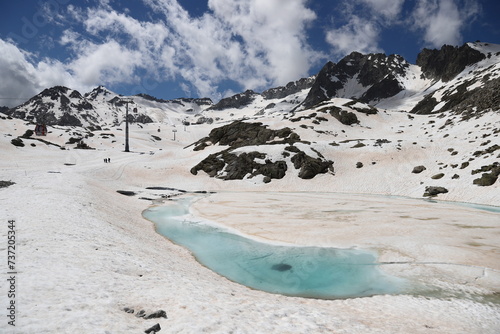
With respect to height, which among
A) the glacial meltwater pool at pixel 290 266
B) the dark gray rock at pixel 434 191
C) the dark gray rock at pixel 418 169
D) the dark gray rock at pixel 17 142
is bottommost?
the glacial meltwater pool at pixel 290 266

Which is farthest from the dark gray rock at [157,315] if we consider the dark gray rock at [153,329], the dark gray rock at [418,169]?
the dark gray rock at [418,169]

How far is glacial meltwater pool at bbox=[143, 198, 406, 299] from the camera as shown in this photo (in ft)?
34.6

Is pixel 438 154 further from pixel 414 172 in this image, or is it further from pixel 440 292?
pixel 440 292

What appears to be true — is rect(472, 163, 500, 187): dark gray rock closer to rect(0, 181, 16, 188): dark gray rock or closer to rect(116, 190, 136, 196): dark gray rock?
rect(116, 190, 136, 196): dark gray rock

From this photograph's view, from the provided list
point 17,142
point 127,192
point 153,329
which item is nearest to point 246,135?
point 127,192

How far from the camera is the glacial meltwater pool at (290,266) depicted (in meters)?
10.5

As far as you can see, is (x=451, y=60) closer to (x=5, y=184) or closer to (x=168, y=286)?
(x=168, y=286)

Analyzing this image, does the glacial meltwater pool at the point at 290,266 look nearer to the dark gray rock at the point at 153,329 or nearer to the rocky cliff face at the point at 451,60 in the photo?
the dark gray rock at the point at 153,329

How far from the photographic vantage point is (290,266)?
1291 centimetres

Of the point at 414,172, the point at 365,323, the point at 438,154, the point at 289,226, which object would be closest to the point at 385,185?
the point at 414,172

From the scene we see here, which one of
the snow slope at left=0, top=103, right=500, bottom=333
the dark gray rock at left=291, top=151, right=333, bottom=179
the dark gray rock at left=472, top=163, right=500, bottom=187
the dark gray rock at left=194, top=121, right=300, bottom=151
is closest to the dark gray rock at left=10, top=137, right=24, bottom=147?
the dark gray rock at left=194, top=121, right=300, bottom=151

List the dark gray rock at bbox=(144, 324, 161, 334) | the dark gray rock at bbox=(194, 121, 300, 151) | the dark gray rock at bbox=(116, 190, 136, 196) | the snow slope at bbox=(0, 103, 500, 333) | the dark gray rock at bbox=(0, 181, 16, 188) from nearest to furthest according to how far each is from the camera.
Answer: the dark gray rock at bbox=(144, 324, 161, 334) → the snow slope at bbox=(0, 103, 500, 333) → the dark gray rock at bbox=(0, 181, 16, 188) → the dark gray rock at bbox=(116, 190, 136, 196) → the dark gray rock at bbox=(194, 121, 300, 151)

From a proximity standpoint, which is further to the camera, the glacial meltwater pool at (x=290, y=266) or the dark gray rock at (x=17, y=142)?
the dark gray rock at (x=17, y=142)

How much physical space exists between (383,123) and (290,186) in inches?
2415
